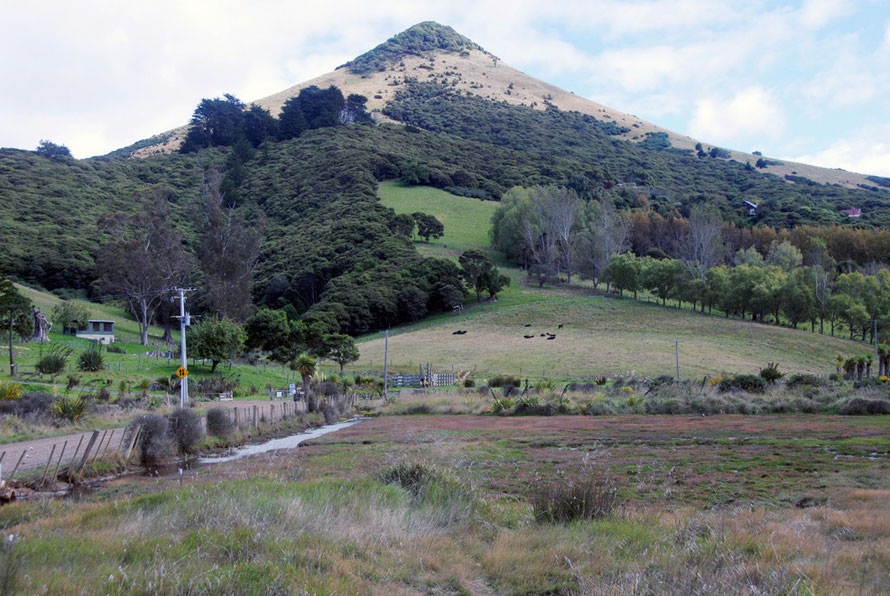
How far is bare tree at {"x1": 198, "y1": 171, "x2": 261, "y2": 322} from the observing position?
65.5 meters

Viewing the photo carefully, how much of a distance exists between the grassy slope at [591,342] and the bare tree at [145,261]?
67.4 ft

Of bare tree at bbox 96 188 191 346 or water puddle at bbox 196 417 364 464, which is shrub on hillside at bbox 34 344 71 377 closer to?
water puddle at bbox 196 417 364 464

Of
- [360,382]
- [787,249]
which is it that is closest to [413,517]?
[360,382]

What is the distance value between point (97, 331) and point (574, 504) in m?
Answer: 62.3

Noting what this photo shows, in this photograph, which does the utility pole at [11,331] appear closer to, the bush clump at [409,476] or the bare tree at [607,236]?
the bush clump at [409,476]

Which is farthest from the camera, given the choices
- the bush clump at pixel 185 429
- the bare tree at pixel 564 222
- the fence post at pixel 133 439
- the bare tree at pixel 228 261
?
the bare tree at pixel 564 222

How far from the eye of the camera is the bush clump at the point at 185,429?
19.5 metres

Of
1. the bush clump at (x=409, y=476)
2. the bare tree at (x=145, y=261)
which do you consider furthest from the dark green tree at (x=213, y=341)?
the bush clump at (x=409, y=476)

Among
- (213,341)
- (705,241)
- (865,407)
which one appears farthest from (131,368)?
(705,241)

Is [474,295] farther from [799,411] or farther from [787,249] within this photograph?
[799,411]

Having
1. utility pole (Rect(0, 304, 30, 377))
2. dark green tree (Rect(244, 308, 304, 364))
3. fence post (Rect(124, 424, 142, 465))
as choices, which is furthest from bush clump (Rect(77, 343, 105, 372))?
fence post (Rect(124, 424, 142, 465))

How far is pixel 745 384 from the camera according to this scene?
35062 millimetres

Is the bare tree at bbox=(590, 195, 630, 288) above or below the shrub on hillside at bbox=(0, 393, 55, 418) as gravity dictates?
above

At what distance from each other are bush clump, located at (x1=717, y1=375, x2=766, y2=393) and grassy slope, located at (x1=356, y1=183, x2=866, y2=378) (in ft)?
41.7
